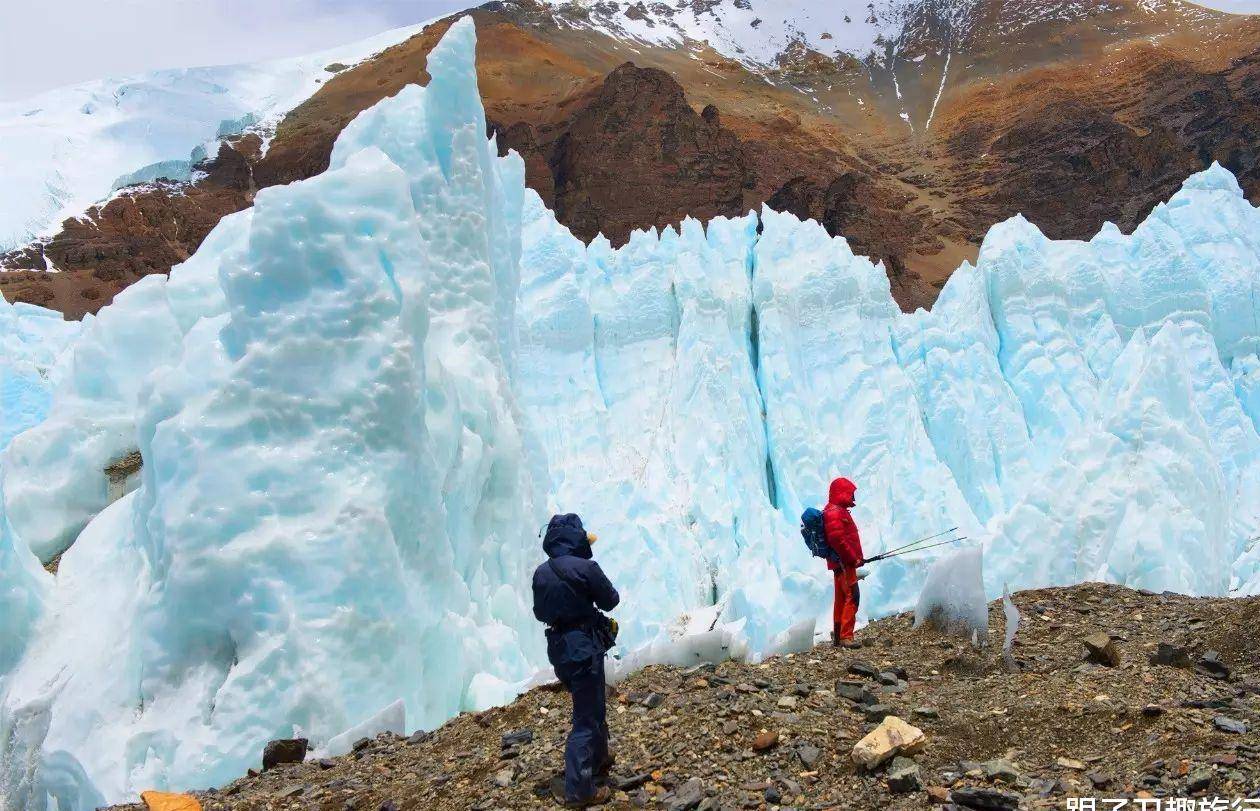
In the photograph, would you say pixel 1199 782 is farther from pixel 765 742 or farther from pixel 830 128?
pixel 830 128

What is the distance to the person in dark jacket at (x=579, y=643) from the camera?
13.1 feet

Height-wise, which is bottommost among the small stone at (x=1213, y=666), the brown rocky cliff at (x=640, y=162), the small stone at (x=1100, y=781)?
the small stone at (x=1213, y=666)

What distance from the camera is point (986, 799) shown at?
3.59 meters

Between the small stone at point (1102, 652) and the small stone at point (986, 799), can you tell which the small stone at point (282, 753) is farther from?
the small stone at point (1102, 652)

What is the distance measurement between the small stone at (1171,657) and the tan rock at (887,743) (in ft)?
6.42

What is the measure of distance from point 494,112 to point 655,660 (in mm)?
50264

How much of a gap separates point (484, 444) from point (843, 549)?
363 cm

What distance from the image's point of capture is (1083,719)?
4.38m

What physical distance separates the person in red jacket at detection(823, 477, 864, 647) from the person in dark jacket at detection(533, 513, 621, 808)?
2.77m

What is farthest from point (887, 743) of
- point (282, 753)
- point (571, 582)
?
point (282, 753)

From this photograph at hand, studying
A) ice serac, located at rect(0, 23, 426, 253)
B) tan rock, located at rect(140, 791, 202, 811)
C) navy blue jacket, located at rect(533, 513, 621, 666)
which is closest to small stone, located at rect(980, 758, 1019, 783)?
navy blue jacket, located at rect(533, 513, 621, 666)

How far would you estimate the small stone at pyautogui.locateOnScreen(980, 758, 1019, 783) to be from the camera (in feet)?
12.5

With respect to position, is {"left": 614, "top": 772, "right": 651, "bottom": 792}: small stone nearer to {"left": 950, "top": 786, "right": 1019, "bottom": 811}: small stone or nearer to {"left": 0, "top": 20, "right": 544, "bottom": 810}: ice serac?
{"left": 950, "top": 786, "right": 1019, "bottom": 811}: small stone

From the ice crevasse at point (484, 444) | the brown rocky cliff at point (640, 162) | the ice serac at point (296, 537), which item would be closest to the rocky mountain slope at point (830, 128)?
the brown rocky cliff at point (640, 162)
